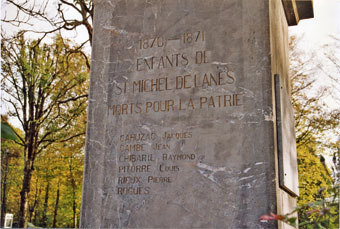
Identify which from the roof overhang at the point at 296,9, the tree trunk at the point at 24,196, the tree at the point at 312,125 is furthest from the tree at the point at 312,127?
the tree trunk at the point at 24,196

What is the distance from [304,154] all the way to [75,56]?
12.0m

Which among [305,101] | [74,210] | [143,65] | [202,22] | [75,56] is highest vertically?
[75,56]

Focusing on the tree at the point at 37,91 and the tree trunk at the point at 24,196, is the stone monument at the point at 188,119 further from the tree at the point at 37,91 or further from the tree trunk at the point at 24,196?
the tree trunk at the point at 24,196

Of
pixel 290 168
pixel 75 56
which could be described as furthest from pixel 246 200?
pixel 75 56

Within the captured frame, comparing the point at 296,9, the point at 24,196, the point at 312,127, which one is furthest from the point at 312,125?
the point at 24,196

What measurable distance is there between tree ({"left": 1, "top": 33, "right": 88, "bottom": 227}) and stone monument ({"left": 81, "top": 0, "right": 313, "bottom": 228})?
12938 millimetres

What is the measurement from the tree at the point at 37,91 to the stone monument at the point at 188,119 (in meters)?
12.9

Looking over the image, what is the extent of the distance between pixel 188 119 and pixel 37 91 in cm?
1594

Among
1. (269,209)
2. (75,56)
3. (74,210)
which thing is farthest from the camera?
(74,210)

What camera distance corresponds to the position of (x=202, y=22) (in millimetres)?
5176

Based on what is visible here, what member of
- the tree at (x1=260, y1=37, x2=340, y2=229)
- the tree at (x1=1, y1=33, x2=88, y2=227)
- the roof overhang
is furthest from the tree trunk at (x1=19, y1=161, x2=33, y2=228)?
the roof overhang

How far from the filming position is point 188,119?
16.1 feet

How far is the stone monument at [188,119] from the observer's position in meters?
4.53

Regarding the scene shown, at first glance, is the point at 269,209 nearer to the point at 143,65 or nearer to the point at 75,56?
the point at 143,65
